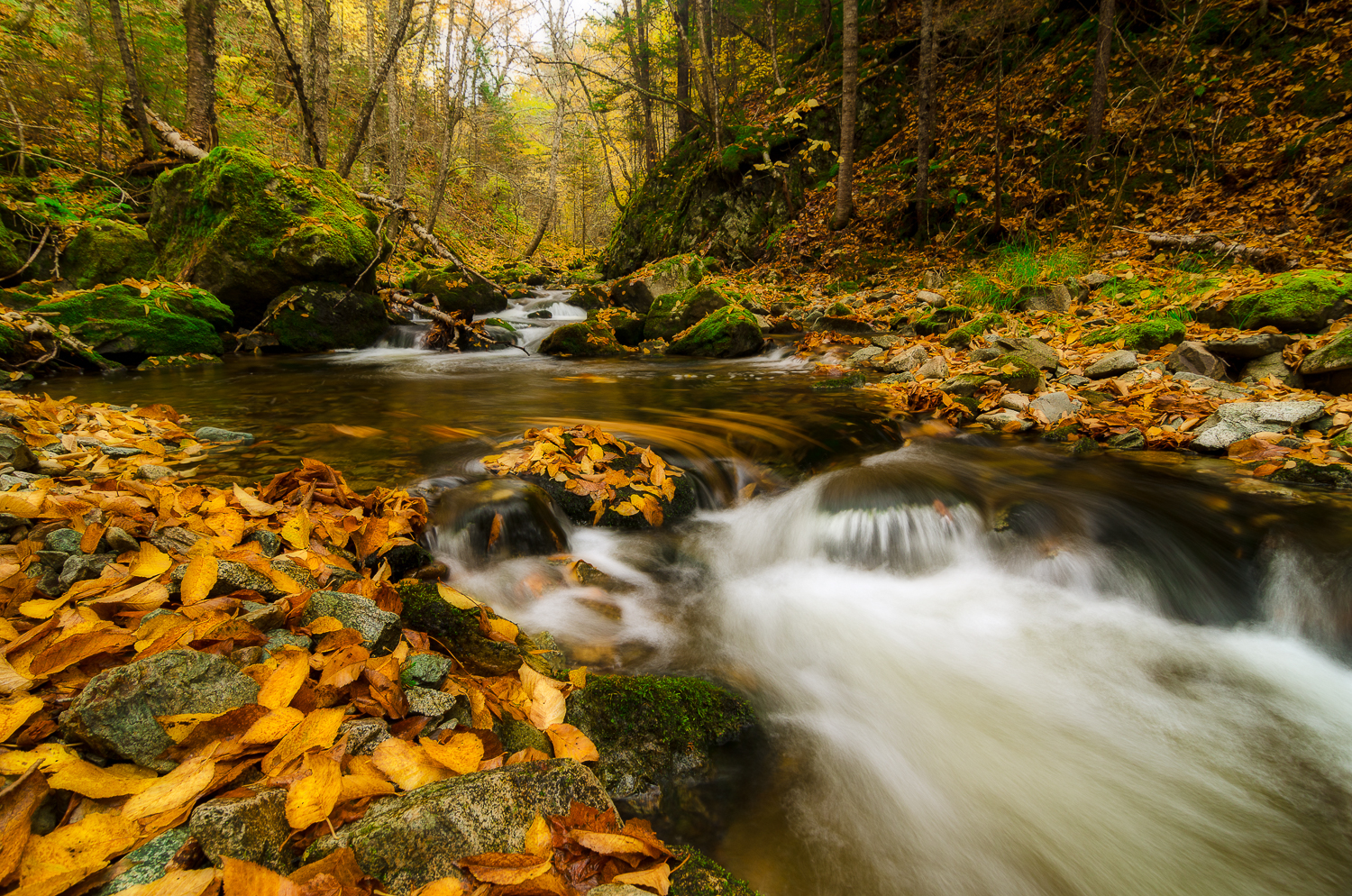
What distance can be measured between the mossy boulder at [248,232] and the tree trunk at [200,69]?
2424 millimetres

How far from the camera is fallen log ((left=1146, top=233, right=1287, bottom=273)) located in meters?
6.88

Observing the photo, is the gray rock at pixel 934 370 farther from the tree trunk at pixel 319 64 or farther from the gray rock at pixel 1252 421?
the tree trunk at pixel 319 64

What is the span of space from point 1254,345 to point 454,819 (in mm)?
6933

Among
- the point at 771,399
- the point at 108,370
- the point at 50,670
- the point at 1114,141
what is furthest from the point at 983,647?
the point at 1114,141

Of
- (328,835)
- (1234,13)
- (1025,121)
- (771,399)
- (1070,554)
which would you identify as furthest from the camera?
(1025,121)

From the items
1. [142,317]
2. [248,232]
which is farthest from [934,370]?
[142,317]

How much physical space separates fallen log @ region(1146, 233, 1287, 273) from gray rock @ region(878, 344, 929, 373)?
405 centimetres

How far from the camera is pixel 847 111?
1159 cm

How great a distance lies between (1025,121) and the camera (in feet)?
36.8

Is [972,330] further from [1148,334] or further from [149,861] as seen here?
[149,861]

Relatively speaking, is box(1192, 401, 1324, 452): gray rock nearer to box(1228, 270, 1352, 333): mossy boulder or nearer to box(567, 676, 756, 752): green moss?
box(1228, 270, 1352, 333): mossy boulder

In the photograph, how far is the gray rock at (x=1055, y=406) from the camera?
509cm

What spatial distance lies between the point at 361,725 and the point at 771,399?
5.41 metres

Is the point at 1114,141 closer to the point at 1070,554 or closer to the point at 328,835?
the point at 1070,554
